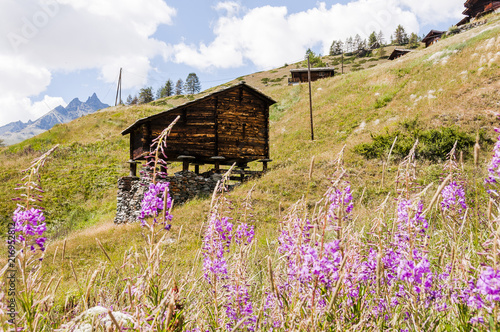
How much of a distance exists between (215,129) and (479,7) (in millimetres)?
60963

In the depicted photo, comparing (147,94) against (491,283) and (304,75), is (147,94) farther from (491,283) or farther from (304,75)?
(491,283)

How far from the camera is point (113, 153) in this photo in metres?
38.2

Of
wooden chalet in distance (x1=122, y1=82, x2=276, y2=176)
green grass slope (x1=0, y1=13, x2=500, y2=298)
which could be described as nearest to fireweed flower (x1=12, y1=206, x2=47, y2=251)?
green grass slope (x1=0, y1=13, x2=500, y2=298)

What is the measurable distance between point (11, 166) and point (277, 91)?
3817 centimetres

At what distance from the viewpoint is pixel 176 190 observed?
20.3 m

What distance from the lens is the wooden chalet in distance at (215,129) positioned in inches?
854

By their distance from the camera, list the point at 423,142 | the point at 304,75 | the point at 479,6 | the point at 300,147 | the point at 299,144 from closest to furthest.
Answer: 1. the point at 423,142
2. the point at 300,147
3. the point at 299,144
4. the point at 479,6
5. the point at 304,75

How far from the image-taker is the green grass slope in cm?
1508

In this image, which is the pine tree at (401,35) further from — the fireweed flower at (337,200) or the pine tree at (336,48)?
the fireweed flower at (337,200)

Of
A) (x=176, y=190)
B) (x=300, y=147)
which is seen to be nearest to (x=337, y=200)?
(x=176, y=190)

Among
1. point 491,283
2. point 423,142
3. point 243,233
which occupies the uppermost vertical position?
point 423,142

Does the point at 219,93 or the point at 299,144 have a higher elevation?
the point at 219,93

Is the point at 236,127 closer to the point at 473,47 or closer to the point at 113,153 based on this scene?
the point at 113,153

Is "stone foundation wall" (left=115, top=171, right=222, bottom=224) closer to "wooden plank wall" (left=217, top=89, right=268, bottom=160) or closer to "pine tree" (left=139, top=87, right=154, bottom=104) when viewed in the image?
"wooden plank wall" (left=217, top=89, right=268, bottom=160)
